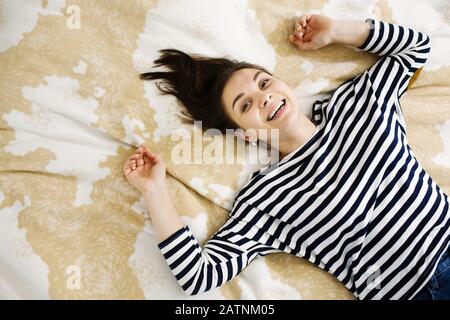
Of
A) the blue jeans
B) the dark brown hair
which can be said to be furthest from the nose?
the blue jeans

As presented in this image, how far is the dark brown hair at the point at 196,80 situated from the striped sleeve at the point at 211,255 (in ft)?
0.96

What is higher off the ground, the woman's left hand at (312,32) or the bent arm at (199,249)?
the woman's left hand at (312,32)

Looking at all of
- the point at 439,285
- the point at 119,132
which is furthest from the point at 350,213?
the point at 119,132

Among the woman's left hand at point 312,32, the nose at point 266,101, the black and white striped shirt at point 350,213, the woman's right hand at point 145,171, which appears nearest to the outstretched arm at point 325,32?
the woman's left hand at point 312,32

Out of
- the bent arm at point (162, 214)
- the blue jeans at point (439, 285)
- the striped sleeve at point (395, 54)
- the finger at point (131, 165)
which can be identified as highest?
the striped sleeve at point (395, 54)

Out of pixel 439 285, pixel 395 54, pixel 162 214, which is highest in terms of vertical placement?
pixel 395 54

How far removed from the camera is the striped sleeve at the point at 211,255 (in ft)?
3.64

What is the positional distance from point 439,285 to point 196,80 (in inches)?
31.1

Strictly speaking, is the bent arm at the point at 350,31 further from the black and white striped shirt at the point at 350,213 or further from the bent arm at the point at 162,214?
the bent arm at the point at 162,214

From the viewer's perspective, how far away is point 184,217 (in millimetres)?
1217

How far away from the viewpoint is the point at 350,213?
45.9 inches

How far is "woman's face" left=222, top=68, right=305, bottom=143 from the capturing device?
1.20m

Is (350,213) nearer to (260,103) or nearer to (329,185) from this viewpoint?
(329,185)

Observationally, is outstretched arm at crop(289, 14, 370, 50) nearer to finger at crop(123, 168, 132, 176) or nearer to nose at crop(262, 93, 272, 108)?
nose at crop(262, 93, 272, 108)
